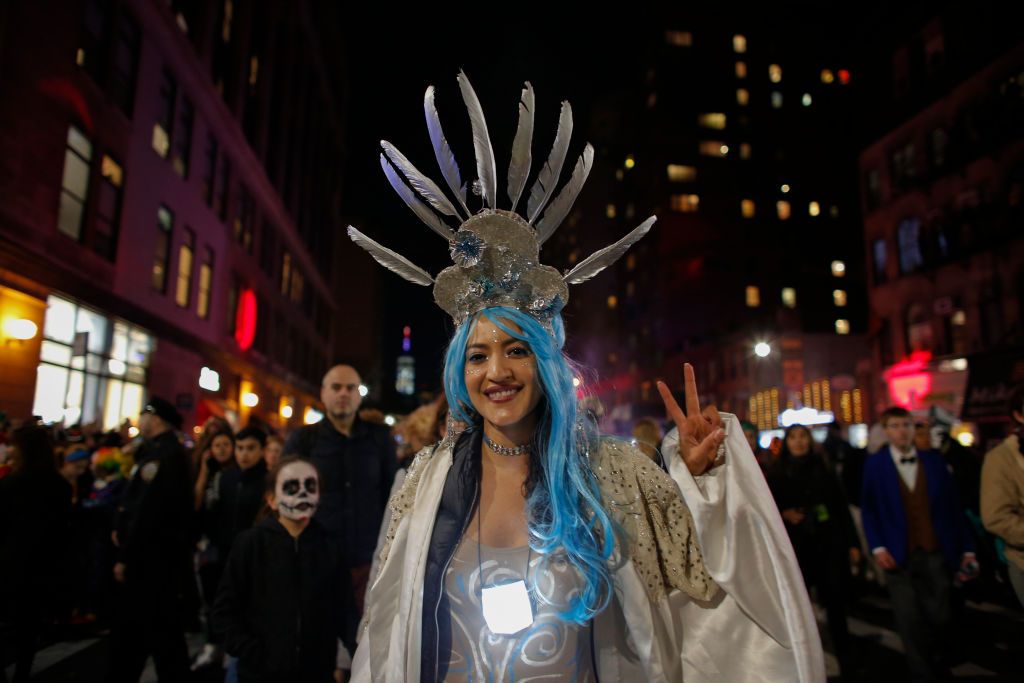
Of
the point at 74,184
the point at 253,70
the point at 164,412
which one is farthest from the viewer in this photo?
the point at 253,70

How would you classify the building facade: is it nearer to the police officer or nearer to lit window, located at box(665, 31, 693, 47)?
the police officer

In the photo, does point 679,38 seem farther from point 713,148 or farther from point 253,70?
point 253,70

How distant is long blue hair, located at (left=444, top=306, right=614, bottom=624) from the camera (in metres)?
2.10

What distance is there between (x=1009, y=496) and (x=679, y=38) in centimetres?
6354

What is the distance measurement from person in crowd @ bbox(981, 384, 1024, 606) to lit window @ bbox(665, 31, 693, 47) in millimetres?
62341

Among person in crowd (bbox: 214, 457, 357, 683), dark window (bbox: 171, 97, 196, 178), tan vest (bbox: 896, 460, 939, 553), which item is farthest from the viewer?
dark window (bbox: 171, 97, 196, 178)

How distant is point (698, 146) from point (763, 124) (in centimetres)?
624

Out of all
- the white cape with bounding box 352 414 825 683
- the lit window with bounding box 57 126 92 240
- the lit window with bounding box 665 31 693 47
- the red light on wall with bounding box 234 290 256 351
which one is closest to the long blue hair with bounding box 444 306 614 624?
the white cape with bounding box 352 414 825 683

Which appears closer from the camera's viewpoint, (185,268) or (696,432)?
(696,432)

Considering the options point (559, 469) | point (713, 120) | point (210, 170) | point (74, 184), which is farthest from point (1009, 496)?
point (713, 120)

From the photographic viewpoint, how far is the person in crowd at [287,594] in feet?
12.8

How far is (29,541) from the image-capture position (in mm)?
5090

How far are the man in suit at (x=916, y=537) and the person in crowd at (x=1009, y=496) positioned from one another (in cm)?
103

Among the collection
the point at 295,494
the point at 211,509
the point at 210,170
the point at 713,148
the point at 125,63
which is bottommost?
the point at 211,509
